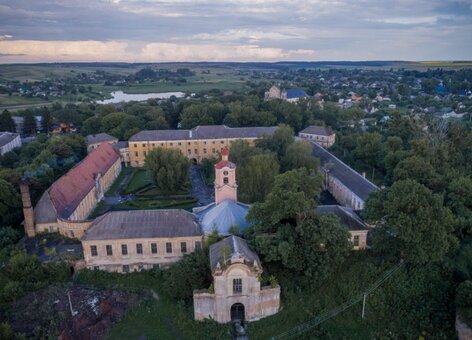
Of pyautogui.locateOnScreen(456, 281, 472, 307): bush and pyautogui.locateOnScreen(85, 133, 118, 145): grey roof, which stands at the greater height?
pyautogui.locateOnScreen(85, 133, 118, 145): grey roof

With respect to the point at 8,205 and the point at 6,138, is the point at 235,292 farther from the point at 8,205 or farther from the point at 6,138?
the point at 6,138

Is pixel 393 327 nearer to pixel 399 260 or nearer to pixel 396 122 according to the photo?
pixel 399 260

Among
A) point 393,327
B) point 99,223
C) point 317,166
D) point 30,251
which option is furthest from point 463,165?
point 30,251

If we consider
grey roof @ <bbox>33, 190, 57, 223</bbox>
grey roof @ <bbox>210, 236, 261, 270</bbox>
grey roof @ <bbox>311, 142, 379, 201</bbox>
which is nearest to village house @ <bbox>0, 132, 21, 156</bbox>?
grey roof @ <bbox>33, 190, 57, 223</bbox>

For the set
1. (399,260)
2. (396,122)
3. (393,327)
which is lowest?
(393,327)

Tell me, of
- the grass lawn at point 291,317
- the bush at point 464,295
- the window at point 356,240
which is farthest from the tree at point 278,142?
the bush at point 464,295

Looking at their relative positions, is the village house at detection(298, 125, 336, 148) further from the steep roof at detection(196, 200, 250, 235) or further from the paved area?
the steep roof at detection(196, 200, 250, 235)

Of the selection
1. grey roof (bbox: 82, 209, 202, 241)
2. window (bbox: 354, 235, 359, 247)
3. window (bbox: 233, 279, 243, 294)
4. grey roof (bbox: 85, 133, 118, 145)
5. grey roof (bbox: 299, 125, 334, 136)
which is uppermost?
grey roof (bbox: 299, 125, 334, 136)
